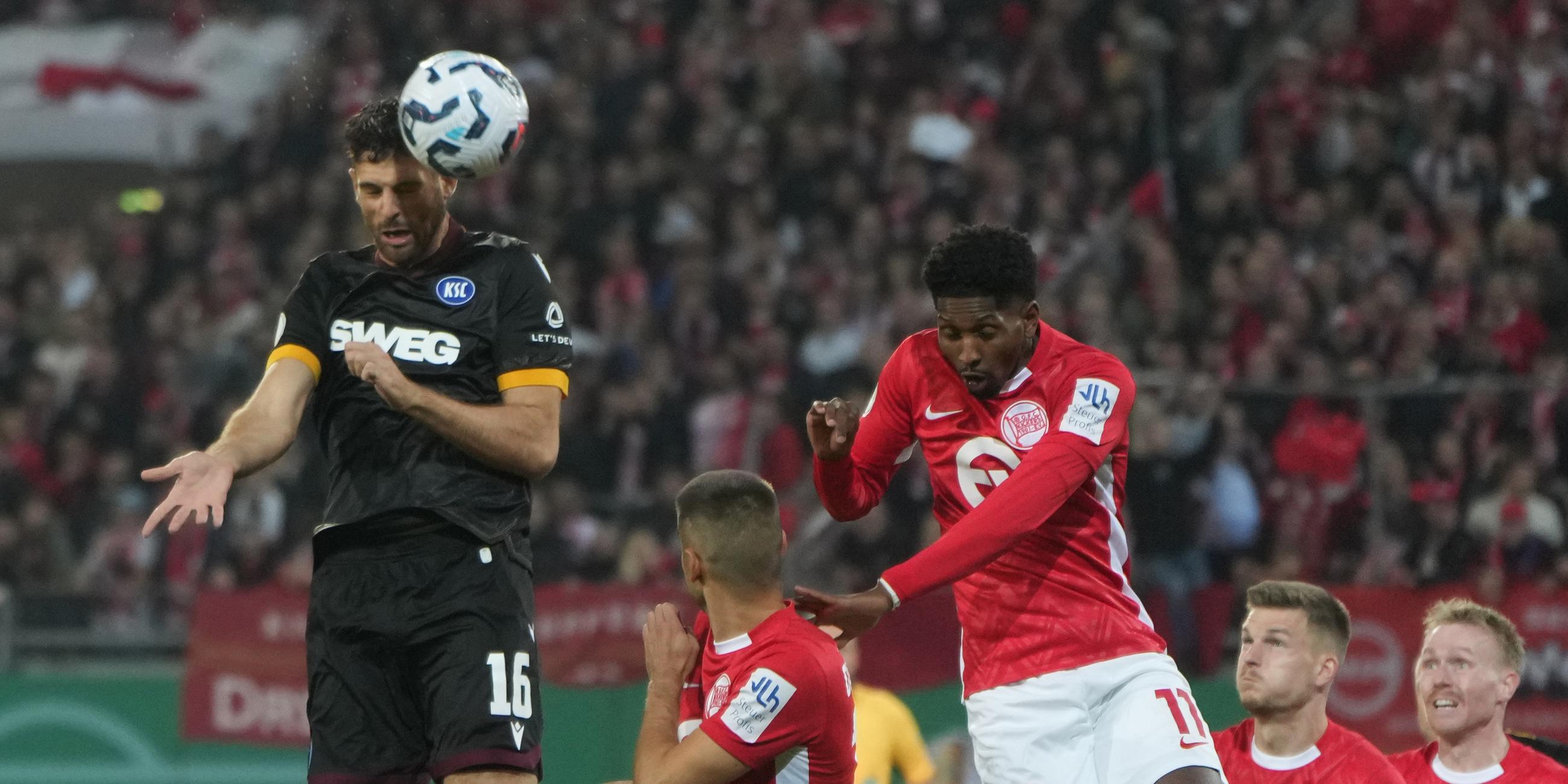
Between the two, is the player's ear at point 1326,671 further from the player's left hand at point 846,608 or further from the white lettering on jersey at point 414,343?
the white lettering on jersey at point 414,343

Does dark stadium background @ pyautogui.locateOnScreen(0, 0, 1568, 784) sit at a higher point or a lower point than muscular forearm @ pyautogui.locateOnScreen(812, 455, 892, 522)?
higher

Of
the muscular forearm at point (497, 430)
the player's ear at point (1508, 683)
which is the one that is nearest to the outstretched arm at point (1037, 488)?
the muscular forearm at point (497, 430)

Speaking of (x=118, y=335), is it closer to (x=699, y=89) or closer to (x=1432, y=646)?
(x=699, y=89)

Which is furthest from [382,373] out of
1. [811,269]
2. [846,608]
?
[811,269]

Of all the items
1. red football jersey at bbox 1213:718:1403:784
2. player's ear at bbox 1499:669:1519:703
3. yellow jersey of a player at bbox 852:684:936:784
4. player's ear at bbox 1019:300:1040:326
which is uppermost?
player's ear at bbox 1019:300:1040:326

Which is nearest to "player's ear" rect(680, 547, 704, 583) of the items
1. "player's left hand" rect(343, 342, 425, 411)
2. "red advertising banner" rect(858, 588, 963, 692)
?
"player's left hand" rect(343, 342, 425, 411)

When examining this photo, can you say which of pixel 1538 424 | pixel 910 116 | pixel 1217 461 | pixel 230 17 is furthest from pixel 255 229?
pixel 1538 424

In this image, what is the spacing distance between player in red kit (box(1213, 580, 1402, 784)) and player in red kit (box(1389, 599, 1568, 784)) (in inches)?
15.0

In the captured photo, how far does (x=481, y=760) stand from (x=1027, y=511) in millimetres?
1445

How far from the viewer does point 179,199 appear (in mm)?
16312

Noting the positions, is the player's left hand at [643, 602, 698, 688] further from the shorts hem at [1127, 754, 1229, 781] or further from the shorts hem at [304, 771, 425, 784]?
the shorts hem at [1127, 754, 1229, 781]

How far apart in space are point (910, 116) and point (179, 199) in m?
6.21

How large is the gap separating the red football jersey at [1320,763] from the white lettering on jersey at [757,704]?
156cm

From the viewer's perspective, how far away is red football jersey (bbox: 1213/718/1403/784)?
18.3 ft
